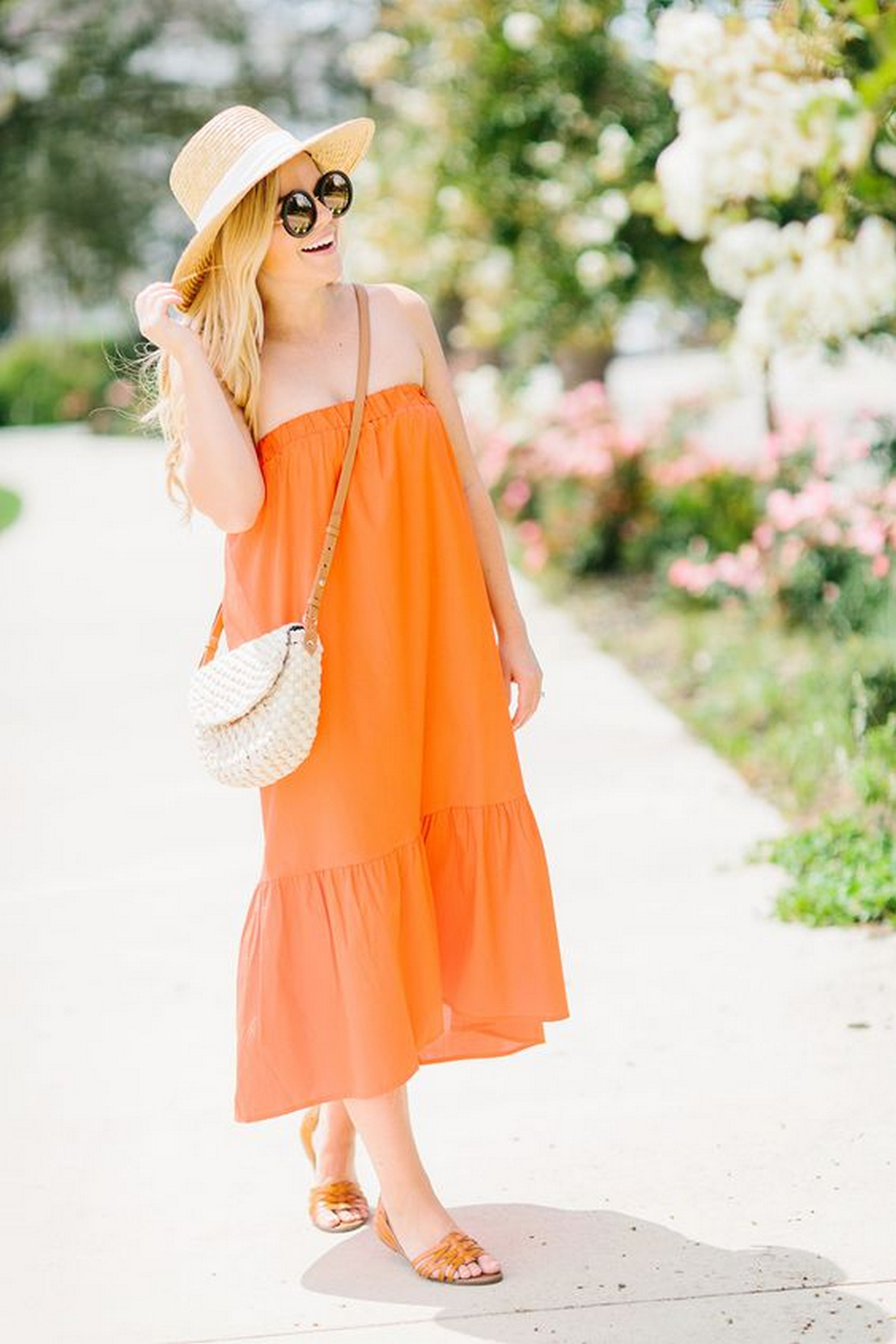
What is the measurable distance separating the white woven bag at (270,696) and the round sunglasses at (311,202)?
25cm

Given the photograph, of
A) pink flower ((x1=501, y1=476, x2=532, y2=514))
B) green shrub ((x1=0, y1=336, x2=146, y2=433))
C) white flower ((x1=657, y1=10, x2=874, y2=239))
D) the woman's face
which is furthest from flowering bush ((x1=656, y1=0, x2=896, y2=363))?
green shrub ((x1=0, y1=336, x2=146, y2=433))

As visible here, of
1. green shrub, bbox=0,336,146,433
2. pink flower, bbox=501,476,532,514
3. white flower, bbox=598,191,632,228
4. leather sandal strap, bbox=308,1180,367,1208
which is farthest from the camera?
green shrub, bbox=0,336,146,433

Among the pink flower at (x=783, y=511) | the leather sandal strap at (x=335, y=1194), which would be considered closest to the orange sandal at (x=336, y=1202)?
the leather sandal strap at (x=335, y=1194)

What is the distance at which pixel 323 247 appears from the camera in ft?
9.88

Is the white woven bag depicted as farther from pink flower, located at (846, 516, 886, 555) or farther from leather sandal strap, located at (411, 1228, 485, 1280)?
pink flower, located at (846, 516, 886, 555)

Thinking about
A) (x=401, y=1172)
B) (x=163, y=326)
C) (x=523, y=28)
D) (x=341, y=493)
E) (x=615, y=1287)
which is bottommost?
(x=615, y=1287)

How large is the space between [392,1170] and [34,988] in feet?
5.58

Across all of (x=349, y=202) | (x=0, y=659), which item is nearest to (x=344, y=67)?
(x=0, y=659)

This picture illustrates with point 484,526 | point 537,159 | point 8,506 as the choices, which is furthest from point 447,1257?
point 8,506

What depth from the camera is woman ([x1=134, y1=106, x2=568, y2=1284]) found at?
9.83 feet

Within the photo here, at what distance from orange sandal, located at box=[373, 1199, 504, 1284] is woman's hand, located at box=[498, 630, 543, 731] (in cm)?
83

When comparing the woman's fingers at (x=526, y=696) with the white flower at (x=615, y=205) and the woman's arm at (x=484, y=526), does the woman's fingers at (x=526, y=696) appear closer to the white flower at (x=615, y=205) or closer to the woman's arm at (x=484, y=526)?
the woman's arm at (x=484, y=526)

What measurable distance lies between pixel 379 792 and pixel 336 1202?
2.47 ft

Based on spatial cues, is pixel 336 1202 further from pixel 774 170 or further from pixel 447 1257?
pixel 774 170
